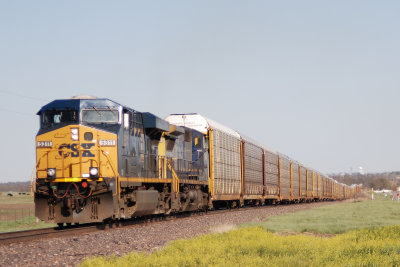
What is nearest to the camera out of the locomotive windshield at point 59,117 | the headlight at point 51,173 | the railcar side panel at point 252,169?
the headlight at point 51,173

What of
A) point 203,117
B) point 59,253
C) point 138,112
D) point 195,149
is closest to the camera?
point 59,253

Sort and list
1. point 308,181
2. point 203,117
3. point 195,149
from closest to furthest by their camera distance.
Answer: point 195,149 → point 203,117 → point 308,181

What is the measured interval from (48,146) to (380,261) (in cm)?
1127

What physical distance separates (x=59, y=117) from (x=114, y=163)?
2370mm

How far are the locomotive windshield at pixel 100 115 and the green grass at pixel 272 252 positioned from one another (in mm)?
6346

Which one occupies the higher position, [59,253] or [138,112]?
[138,112]

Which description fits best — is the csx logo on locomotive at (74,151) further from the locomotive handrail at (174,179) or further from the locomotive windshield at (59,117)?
the locomotive handrail at (174,179)

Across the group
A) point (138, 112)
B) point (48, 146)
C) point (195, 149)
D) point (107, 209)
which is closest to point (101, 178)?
point (107, 209)

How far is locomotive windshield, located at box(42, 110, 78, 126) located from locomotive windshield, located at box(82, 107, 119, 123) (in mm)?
312

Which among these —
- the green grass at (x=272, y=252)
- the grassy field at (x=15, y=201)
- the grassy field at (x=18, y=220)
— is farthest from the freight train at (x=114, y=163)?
the grassy field at (x=15, y=201)

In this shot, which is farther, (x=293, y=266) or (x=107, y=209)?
(x=107, y=209)

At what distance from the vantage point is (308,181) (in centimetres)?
5459

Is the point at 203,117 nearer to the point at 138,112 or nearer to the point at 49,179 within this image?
the point at 138,112

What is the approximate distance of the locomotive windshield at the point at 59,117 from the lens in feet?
54.6
